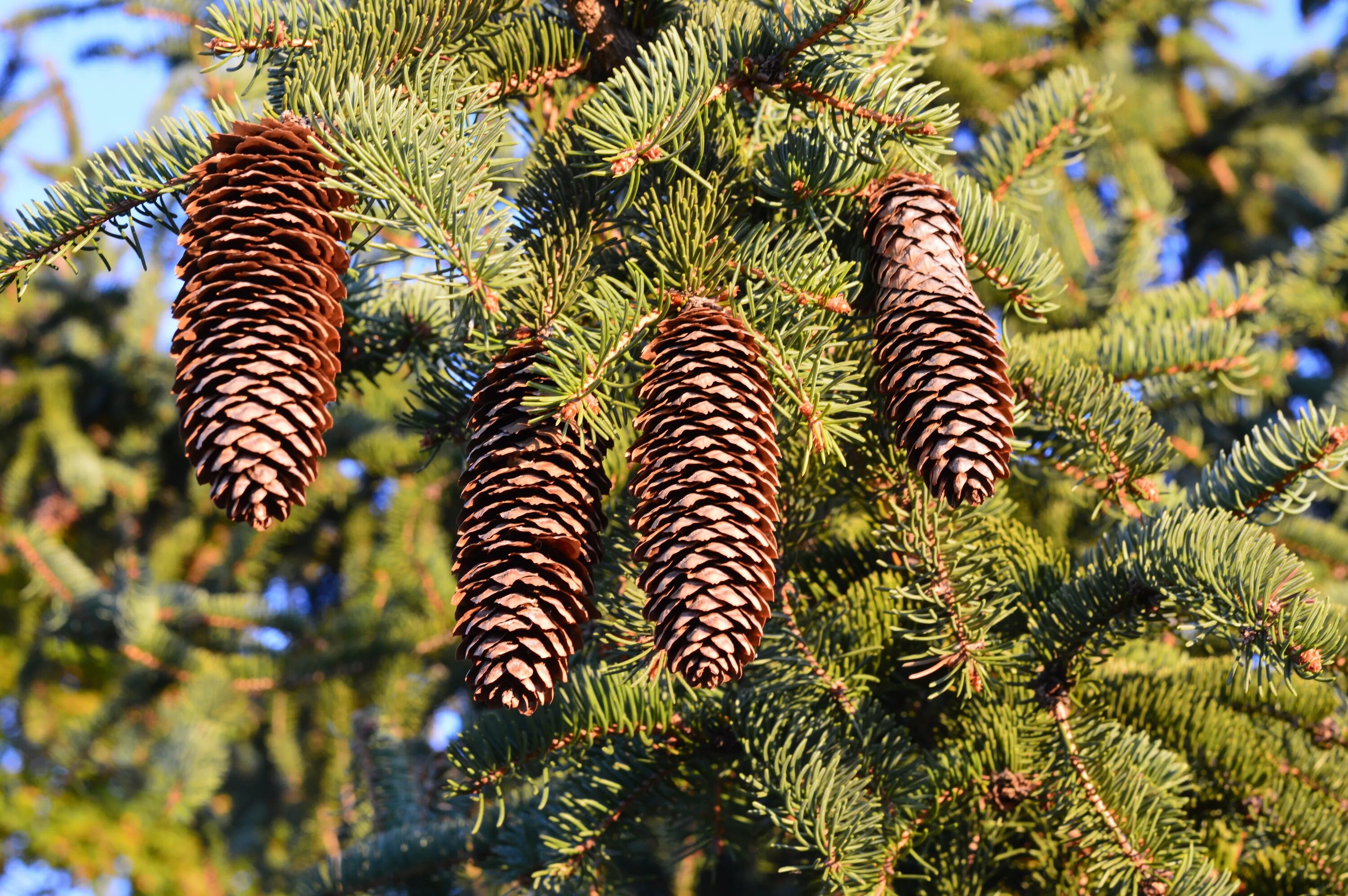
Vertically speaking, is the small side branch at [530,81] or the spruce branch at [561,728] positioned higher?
the small side branch at [530,81]

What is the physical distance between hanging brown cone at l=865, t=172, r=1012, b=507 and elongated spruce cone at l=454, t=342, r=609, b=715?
29 cm

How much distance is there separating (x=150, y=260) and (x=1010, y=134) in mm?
3512

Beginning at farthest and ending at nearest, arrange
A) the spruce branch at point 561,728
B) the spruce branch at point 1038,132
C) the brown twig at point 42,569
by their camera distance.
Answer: the brown twig at point 42,569
the spruce branch at point 1038,132
the spruce branch at point 561,728

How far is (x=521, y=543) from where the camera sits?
2.91 feet

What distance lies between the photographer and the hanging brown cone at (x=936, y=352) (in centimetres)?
90

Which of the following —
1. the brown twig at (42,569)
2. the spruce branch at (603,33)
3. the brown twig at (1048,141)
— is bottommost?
the brown twig at (1048,141)

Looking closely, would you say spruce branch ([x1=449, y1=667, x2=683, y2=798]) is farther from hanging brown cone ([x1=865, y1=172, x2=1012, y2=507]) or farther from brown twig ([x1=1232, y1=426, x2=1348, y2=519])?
brown twig ([x1=1232, y1=426, x2=1348, y2=519])

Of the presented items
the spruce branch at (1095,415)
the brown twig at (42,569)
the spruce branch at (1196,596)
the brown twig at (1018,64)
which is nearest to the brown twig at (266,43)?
the spruce branch at (1095,415)

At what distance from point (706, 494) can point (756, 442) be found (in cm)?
7

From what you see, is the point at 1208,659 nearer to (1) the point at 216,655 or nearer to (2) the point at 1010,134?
(2) the point at 1010,134

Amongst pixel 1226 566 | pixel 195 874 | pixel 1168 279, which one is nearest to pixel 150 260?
pixel 195 874

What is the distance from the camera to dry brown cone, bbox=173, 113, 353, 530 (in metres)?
0.80

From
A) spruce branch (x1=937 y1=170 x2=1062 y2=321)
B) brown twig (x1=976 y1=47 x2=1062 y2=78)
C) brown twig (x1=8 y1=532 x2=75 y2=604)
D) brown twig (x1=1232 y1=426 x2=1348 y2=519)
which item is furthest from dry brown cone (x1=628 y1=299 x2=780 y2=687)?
brown twig (x1=8 y1=532 x2=75 y2=604)

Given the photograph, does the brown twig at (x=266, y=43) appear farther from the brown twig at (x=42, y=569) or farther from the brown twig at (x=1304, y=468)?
the brown twig at (x=42, y=569)
